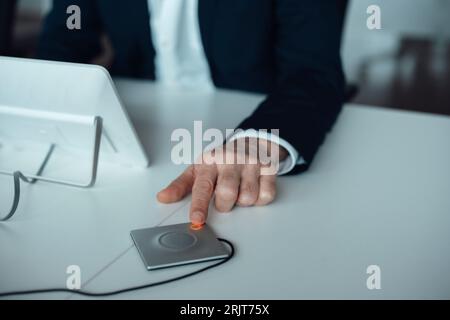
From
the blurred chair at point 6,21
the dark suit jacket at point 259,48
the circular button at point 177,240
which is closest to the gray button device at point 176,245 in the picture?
the circular button at point 177,240

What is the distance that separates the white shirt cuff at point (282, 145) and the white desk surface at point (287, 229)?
0.07 feet

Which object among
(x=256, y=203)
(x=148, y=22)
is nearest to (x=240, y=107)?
(x=148, y=22)

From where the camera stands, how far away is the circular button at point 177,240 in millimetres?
757

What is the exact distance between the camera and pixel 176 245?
76 centimetres

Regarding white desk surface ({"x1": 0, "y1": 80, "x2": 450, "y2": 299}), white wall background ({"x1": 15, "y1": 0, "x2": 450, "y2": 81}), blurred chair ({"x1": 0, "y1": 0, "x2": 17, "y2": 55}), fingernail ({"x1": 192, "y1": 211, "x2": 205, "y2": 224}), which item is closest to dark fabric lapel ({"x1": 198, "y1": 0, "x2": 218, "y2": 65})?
white desk surface ({"x1": 0, "y1": 80, "x2": 450, "y2": 299})

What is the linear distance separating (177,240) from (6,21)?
6.29 feet

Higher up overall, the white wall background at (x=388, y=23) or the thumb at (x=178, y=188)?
the white wall background at (x=388, y=23)

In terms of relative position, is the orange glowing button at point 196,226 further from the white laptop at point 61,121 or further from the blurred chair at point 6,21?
the blurred chair at point 6,21

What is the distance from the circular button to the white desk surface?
0.14 feet

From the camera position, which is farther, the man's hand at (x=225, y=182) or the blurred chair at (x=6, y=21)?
the blurred chair at (x=6, y=21)

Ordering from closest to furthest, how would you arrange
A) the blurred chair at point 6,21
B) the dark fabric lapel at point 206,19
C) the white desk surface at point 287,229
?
the white desk surface at point 287,229 → the dark fabric lapel at point 206,19 → the blurred chair at point 6,21

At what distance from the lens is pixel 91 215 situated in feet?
2.77

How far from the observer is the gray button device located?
0.73m
